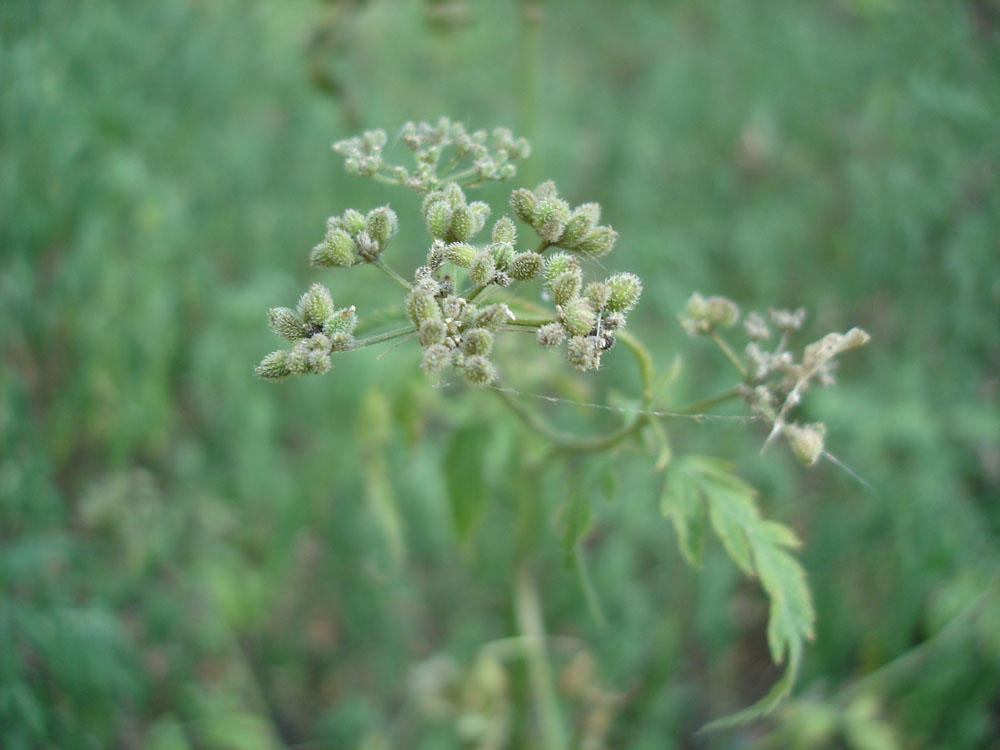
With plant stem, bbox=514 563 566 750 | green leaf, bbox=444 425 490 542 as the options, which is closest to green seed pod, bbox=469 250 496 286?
green leaf, bbox=444 425 490 542

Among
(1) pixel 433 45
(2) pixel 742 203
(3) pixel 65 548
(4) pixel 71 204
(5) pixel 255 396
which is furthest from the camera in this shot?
(1) pixel 433 45

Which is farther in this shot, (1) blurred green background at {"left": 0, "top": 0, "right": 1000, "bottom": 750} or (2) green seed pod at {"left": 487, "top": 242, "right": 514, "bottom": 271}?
(1) blurred green background at {"left": 0, "top": 0, "right": 1000, "bottom": 750}

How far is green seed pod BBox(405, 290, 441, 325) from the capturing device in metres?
1.30

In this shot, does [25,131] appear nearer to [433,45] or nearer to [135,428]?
[135,428]

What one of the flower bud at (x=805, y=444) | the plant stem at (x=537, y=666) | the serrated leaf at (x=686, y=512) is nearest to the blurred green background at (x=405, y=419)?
the plant stem at (x=537, y=666)

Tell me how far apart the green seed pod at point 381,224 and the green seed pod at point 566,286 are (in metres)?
0.33

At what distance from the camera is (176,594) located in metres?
2.96

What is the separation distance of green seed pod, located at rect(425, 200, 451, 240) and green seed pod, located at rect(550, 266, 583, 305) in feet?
0.77

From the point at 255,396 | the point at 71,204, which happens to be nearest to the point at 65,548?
the point at 255,396

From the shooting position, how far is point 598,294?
1348mm

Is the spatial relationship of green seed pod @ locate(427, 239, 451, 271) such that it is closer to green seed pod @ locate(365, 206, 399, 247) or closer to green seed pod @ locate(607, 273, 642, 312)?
green seed pod @ locate(365, 206, 399, 247)

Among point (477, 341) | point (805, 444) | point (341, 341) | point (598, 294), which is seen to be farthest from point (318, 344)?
point (805, 444)

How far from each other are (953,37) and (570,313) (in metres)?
2.95

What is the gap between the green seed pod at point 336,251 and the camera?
1378 mm
